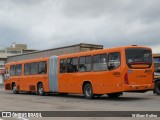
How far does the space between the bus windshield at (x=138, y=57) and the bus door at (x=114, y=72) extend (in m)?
0.52

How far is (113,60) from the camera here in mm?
20281

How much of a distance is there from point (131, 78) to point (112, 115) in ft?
21.3

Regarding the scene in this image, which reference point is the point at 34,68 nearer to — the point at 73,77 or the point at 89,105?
the point at 73,77

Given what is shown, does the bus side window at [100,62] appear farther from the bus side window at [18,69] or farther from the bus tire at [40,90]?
the bus side window at [18,69]

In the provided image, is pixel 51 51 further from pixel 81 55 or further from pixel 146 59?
pixel 146 59

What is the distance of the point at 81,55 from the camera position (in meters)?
23.1

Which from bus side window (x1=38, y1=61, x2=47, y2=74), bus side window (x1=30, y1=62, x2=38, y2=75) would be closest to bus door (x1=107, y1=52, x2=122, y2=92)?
bus side window (x1=38, y1=61, x2=47, y2=74)

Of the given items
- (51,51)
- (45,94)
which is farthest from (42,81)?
(51,51)

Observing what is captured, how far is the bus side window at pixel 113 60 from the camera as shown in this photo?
1997 cm

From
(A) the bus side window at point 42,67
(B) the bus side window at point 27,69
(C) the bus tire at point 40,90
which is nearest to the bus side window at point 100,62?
(A) the bus side window at point 42,67

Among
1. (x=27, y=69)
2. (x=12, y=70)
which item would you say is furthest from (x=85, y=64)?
(x=12, y=70)

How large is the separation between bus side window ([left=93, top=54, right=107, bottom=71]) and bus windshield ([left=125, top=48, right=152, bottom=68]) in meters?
1.56

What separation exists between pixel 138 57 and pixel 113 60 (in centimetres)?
132

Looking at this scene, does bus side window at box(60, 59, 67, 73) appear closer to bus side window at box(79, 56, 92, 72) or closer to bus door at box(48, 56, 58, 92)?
bus door at box(48, 56, 58, 92)
